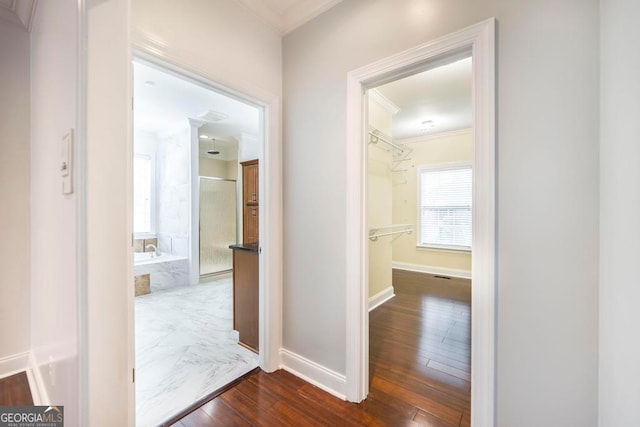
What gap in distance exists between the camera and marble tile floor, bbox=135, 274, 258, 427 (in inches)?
67.4

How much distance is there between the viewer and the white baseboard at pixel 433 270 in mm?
4852

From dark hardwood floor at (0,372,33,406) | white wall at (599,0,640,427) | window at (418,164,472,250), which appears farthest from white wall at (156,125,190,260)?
white wall at (599,0,640,427)

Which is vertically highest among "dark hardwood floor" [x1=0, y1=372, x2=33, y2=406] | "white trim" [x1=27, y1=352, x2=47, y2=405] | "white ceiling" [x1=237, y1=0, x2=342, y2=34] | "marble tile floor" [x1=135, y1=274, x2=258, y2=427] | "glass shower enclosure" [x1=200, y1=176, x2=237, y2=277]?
"white ceiling" [x1=237, y1=0, x2=342, y2=34]

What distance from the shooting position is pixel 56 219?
1175mm

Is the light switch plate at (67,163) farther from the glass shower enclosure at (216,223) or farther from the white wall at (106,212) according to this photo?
the glass shower enclosure at (216,223)

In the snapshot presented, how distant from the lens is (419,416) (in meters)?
1.59

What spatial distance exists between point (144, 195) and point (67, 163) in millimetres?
4833

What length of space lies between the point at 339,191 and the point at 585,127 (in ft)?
3.98

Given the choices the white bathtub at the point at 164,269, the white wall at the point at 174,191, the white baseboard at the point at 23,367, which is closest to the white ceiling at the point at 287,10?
the white baseboard at the point at 23,367

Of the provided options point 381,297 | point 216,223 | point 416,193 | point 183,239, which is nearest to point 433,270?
point 416,193

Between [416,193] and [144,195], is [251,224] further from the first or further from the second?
[416,193]

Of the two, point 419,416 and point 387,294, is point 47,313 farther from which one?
point 387,294

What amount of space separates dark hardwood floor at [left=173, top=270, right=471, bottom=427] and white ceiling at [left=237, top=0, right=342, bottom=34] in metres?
2.71

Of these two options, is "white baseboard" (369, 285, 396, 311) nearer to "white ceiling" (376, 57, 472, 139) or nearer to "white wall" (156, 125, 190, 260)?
"white ceiling" (376, 57, 472, 139)
